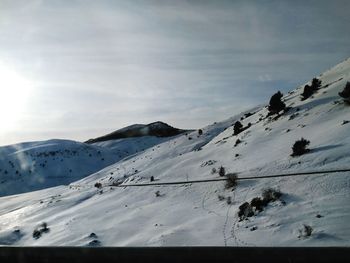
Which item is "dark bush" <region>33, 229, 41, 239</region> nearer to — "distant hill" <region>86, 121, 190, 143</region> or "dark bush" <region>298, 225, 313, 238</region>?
"dark bush" <region>298, 225, 313, 238</region>

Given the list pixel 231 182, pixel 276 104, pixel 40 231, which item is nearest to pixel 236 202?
pixel 231 182

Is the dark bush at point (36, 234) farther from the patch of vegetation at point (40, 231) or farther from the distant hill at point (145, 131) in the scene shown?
the distant hill at point (145, 131)

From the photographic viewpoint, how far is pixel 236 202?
588 inches

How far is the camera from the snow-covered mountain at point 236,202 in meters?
11.4

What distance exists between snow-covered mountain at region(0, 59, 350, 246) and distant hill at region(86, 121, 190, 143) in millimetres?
69667

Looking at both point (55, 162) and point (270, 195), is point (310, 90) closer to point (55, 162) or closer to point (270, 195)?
point (270, 195)

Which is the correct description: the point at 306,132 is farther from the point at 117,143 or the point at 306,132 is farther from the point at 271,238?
the point at 117,143

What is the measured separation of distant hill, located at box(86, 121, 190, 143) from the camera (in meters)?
100

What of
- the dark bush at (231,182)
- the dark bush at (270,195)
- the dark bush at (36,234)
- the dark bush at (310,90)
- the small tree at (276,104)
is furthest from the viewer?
the dark bush at (310,90)

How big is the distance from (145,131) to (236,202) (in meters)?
89.7

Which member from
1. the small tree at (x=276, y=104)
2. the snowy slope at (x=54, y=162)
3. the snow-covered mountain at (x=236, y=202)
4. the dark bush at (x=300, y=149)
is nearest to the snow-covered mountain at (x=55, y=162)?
the snowy slope at (x=54, y=162)

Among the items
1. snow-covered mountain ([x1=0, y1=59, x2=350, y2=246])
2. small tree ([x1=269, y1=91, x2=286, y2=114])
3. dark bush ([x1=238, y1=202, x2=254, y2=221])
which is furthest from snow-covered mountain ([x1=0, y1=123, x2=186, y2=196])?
dark bush ([x1=238, y1=202, x2=254, y2=221])

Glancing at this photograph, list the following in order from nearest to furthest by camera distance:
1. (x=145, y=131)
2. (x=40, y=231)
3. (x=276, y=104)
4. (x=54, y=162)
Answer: (x=40, y=231) < (x=276, y=104) < (x=54, y=162) < (x=145, y=131)

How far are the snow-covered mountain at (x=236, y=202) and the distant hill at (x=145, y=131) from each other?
229 feet
